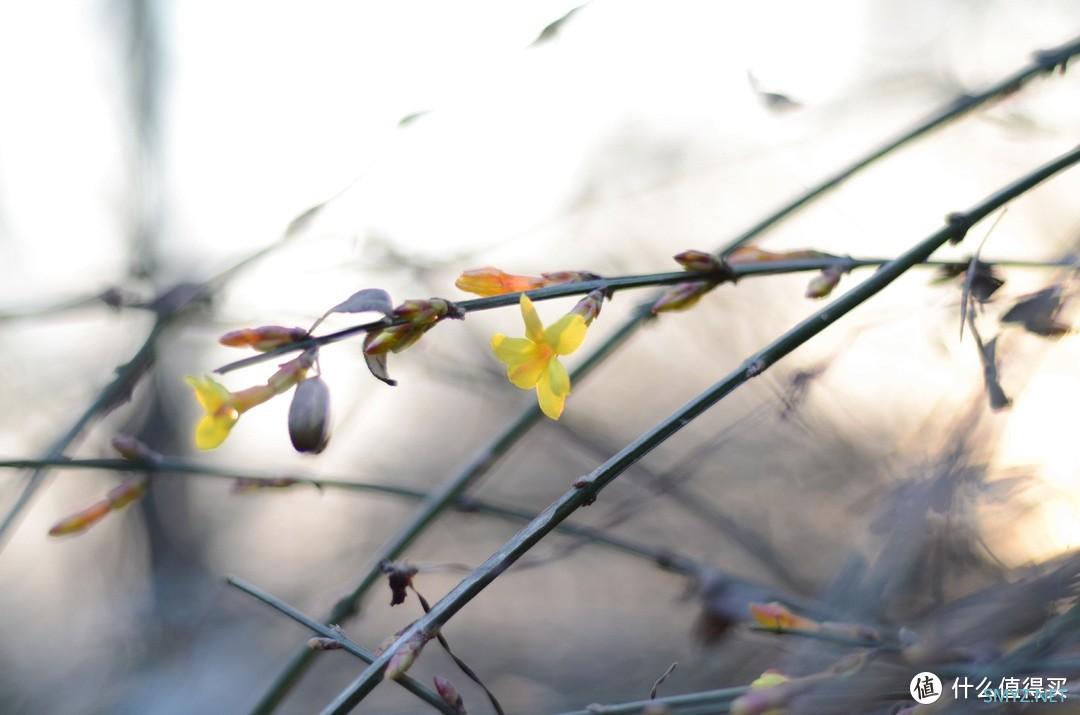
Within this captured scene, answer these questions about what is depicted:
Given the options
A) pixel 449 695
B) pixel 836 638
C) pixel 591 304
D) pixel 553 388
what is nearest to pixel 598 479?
pixel 553 388

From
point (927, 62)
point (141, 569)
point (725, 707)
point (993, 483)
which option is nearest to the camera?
point (725, 707)

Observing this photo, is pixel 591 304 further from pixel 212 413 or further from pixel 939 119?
pixel 939 119

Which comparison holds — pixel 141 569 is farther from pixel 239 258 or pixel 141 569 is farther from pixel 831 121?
pixel 831 121

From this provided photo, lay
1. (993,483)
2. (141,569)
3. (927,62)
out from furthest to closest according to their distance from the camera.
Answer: (141,569) → (927,62) → (993,483)

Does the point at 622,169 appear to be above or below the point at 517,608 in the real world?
above

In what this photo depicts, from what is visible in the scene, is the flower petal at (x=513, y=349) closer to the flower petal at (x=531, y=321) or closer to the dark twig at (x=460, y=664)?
the flower petal at (x=531, y=321)

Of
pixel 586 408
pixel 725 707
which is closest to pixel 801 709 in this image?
pixel 725 707

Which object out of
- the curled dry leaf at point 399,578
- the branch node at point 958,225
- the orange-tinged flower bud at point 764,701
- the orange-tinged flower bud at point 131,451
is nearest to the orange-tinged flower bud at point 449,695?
the curled dry leaf at point 399,578
